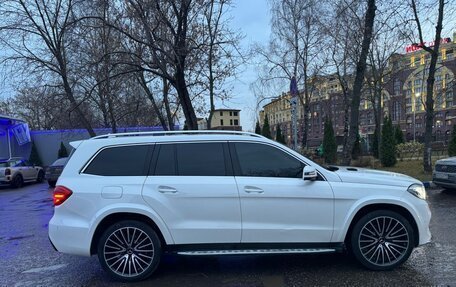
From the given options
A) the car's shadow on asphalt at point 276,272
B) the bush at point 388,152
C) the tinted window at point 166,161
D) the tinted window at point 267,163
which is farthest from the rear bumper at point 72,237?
the bush at point 388,152

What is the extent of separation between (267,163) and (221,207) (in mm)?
828

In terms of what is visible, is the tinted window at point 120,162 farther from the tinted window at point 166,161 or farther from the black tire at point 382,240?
the black tire at point 382,240

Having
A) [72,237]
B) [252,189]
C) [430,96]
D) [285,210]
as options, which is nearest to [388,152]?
[430,96]

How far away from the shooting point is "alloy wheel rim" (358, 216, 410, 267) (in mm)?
5102

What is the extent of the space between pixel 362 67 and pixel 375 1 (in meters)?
2.78

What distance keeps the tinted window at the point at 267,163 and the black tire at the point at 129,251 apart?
4.80 ft

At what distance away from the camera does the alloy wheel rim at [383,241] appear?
510 cm

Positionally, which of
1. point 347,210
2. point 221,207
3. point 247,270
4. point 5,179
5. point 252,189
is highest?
point 252,189

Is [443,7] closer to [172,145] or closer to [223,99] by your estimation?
[223,99]

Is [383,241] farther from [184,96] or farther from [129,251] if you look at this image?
[184,96]

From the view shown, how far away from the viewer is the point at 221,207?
16.2 ft

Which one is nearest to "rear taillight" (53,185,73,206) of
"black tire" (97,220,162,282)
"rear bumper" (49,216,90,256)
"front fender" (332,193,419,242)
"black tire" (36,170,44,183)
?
"rear bumper" (49,216,90,256)

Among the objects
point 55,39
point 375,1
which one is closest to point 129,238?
point 375,1

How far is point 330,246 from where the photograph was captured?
505 cm
